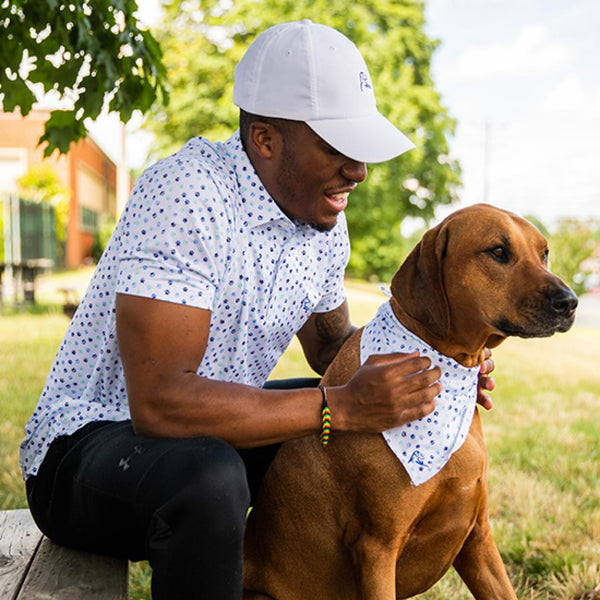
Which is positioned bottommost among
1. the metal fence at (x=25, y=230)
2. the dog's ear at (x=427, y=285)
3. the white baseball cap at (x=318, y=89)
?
the metal fence at (x=25, y=230)

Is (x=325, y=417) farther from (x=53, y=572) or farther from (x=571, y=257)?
(x=571, y=257)

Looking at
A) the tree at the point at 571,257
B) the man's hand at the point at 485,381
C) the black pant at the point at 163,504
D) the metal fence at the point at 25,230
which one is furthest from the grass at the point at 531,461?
the tree at the point at 571,257

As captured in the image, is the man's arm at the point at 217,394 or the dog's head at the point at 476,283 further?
the dog's head at the point at 476,283

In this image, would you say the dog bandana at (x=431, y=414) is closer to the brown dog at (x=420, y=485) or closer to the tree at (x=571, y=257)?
the brown dog at (x=420, y=485)

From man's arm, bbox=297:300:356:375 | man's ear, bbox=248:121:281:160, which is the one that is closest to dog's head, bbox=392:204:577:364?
man's ear, bbox=248:121:281:160

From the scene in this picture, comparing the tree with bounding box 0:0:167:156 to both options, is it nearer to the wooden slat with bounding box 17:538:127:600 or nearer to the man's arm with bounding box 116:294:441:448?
the man's arm with bounding box 116:294:441:448

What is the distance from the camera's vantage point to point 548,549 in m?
3.09

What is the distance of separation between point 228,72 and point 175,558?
2001 cm

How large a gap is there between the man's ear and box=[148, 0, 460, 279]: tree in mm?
17493

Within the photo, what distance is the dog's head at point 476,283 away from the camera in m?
2.14

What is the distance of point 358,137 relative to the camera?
2.19m

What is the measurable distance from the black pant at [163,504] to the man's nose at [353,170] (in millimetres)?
890

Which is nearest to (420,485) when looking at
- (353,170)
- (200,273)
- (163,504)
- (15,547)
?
(163,504)

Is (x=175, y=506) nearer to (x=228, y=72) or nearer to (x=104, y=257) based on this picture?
(x=104, y=257)
